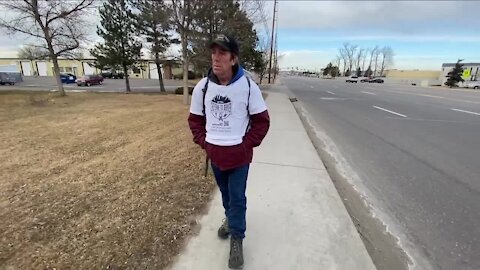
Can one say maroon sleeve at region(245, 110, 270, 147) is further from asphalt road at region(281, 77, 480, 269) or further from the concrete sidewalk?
asphalt road at region(281, 77, 480, 269)

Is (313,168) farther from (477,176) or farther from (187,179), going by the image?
(477,176)

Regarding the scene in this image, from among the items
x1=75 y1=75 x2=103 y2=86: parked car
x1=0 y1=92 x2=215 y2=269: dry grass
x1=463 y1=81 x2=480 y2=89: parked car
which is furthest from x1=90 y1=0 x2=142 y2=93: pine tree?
x1=463 y1=81 x2=480 y2=89: parked car

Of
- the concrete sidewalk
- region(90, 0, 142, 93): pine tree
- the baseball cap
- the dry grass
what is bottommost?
the concrete sidewalk

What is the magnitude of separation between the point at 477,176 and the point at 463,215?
165cm

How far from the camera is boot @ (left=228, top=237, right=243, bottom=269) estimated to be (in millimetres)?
2346

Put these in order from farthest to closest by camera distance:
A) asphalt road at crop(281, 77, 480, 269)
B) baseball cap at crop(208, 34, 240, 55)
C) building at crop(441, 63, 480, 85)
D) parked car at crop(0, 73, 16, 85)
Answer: building at crop(441, 63, 480, 85)
parked car at crop(0, 73, 16, 85)
asphalt road at crop(281, 77, 480, 269)
baseball cap at crop(208, 34, 240, 55)

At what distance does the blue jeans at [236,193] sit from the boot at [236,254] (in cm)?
5

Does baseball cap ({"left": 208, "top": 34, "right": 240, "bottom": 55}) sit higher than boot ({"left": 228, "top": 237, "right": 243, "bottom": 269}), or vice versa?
baseball cap ({"left": 208, "top": 34, "right": 240, "bottom": 55})

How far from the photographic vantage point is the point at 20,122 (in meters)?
8.81

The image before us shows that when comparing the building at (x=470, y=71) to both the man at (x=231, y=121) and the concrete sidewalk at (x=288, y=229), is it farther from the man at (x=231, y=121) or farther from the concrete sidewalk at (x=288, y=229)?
the man at (x=231, y=121)

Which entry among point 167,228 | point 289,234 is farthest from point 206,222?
point 289,234

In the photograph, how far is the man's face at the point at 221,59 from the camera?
2053mm

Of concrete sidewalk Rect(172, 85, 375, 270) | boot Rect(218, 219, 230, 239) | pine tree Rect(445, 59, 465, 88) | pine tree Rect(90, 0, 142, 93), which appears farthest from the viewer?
pine tree Rect(445, 59, 465, 88)

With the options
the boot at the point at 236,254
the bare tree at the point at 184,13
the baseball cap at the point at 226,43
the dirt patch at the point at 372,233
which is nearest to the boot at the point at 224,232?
the boot at the point at 236,254
